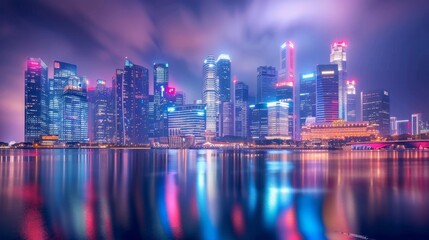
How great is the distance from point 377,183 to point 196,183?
22.4 metres

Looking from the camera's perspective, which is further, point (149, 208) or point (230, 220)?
point (149, 208)

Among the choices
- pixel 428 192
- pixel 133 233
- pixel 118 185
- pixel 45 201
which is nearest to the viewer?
pixel 133 233

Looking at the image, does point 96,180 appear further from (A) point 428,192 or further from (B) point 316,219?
(A) point 428,192

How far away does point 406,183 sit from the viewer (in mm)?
40812

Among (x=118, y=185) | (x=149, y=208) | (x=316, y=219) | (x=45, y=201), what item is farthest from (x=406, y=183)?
(x=45, y=201)

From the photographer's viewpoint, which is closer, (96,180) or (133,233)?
(133,233)

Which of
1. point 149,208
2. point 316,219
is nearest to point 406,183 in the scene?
point 316,219

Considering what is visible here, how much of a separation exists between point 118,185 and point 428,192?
33850 mm

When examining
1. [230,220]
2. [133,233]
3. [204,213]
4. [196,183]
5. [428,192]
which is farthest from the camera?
[196,183]

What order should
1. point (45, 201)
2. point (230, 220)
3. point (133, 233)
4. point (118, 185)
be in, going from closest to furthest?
point (133, 233) < point (230, 220) < point (45, 201) < point (118, 185)

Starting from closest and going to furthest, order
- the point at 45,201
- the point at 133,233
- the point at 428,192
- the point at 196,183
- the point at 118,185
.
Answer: the point at 133,233
the point at 45,201
the point at 428,192
the point at 118,185
the point at 196,183

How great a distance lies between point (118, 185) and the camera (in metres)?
38.6

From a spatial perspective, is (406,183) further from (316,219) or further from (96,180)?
(96,180)

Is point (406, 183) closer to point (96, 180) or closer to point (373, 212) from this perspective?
point (373, 212)
